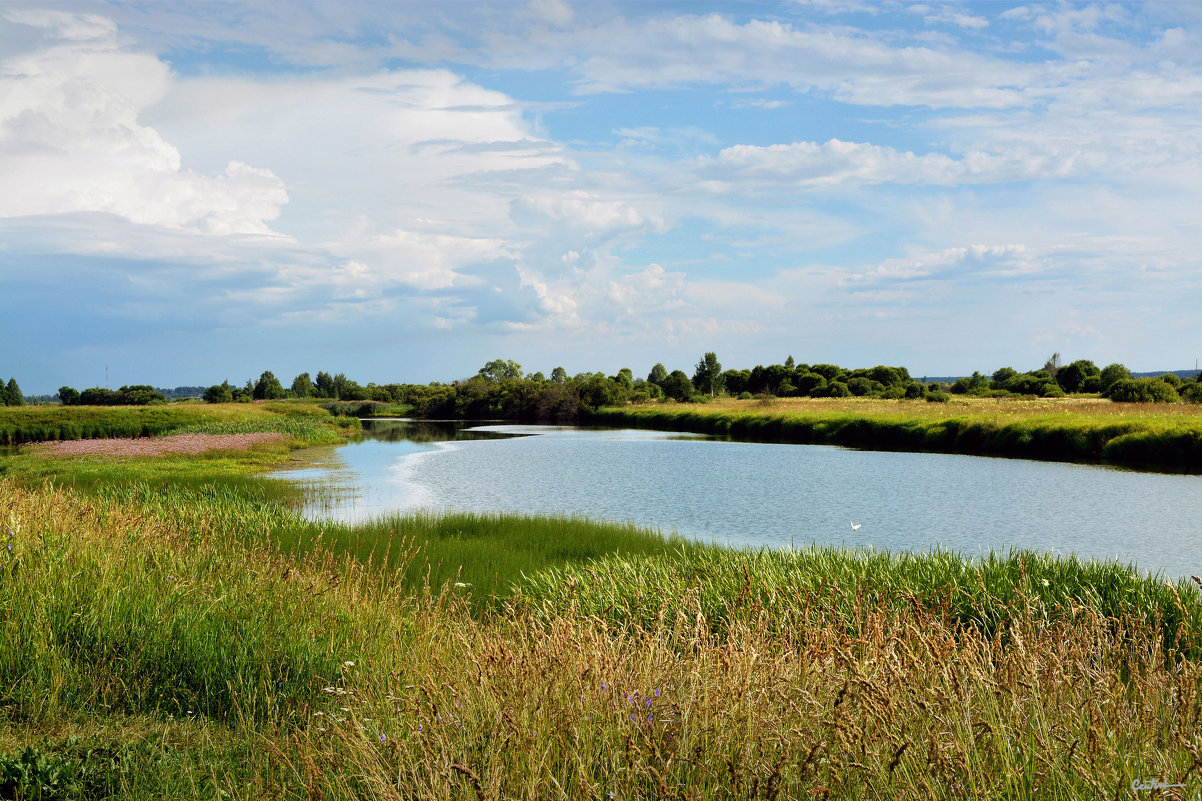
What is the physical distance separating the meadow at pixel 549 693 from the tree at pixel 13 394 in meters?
105

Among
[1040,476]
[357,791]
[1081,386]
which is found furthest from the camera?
[1081,386]

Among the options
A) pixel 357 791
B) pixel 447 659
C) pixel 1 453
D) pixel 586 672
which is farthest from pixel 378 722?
pixel 1 453

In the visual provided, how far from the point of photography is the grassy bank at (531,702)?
9.37ft

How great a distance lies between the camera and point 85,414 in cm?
4612

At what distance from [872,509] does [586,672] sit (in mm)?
16157

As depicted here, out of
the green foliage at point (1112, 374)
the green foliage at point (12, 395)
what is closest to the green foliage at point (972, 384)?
the green foliage at point (1112, 374)

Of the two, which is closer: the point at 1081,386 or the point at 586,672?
the point at 586,672

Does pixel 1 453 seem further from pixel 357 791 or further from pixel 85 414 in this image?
pixel 357 791

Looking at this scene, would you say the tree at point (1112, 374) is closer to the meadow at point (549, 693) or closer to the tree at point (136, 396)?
the meadow at point (549, 693)

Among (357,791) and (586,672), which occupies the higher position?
(586,672)

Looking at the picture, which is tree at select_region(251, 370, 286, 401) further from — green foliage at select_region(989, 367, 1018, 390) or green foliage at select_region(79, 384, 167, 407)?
green foliage at select_region(989, 367, 1018, 390)

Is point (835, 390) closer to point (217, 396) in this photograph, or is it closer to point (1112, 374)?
point (1112, 374)

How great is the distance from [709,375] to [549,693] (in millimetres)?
85759

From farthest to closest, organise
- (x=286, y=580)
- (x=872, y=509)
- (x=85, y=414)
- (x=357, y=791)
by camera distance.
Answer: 1. (x=85, y=414)
2. (x=872, y=509)
3. (x=286, y=580)
4. (x=357, y=791)
